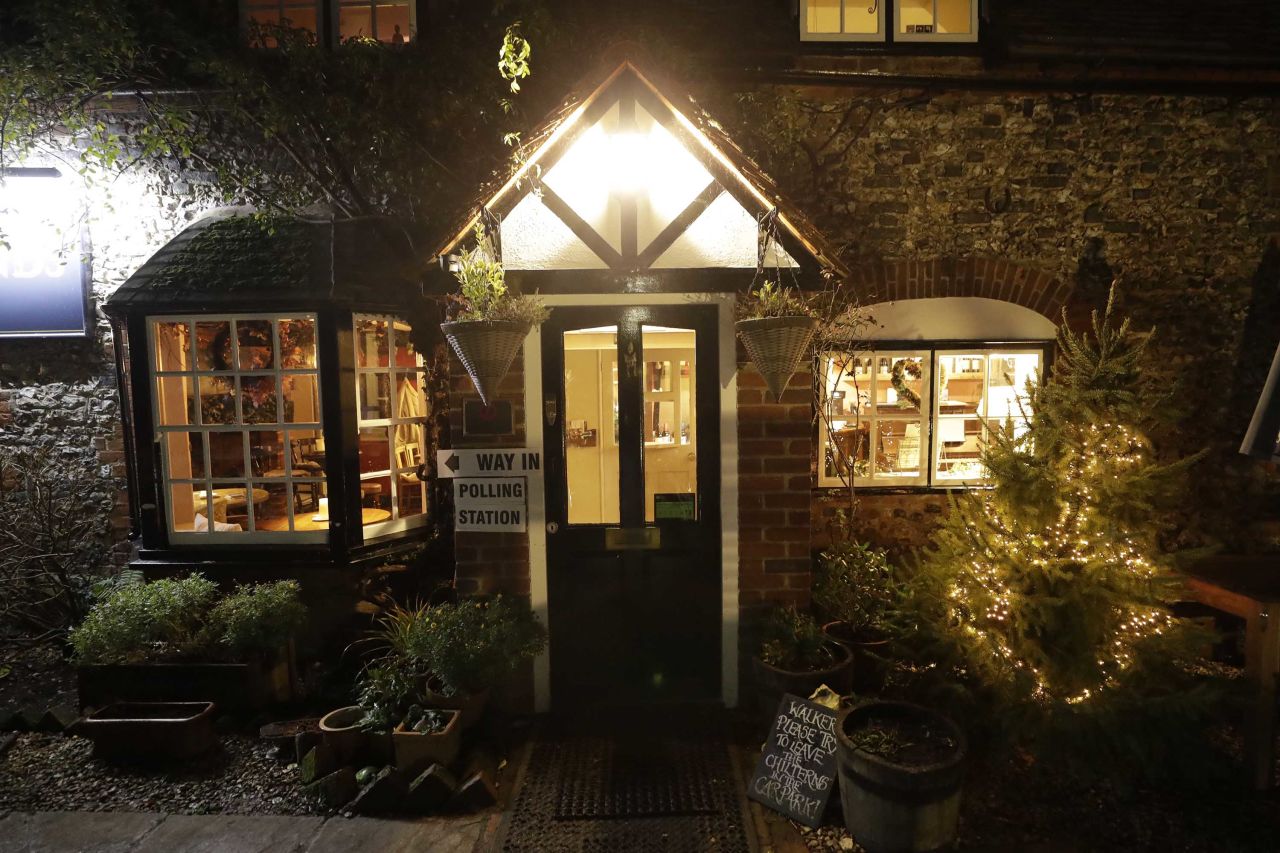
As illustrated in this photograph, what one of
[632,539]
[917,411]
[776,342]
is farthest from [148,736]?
[917,411]

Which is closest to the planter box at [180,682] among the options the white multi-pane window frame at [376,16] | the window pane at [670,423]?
the window pane at [670,423]

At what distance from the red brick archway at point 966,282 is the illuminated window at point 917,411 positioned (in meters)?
0.48

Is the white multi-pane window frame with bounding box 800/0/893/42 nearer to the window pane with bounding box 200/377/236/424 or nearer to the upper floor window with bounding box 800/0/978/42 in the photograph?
the upper floor window with bounding box 800/0/978/42

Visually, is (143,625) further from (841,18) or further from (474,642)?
(841,18)

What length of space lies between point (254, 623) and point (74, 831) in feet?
4.82

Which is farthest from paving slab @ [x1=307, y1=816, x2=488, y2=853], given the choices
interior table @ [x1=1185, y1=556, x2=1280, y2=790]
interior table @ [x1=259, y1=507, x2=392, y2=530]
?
interior table @ [x1=1185, y1=556, x2=1280, y2=790]

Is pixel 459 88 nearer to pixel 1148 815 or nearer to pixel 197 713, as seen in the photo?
pixel 197 713

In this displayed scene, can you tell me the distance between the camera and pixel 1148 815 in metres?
3.77

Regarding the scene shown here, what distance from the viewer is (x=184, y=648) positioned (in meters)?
5.06

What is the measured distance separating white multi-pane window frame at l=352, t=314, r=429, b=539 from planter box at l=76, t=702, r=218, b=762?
6.15 feet

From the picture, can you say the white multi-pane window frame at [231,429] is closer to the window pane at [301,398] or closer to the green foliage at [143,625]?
the window pane at [301,398]

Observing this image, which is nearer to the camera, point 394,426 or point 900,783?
point 900,783

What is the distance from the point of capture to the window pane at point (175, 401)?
19.3 feet

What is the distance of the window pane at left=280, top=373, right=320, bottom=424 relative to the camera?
638cm
